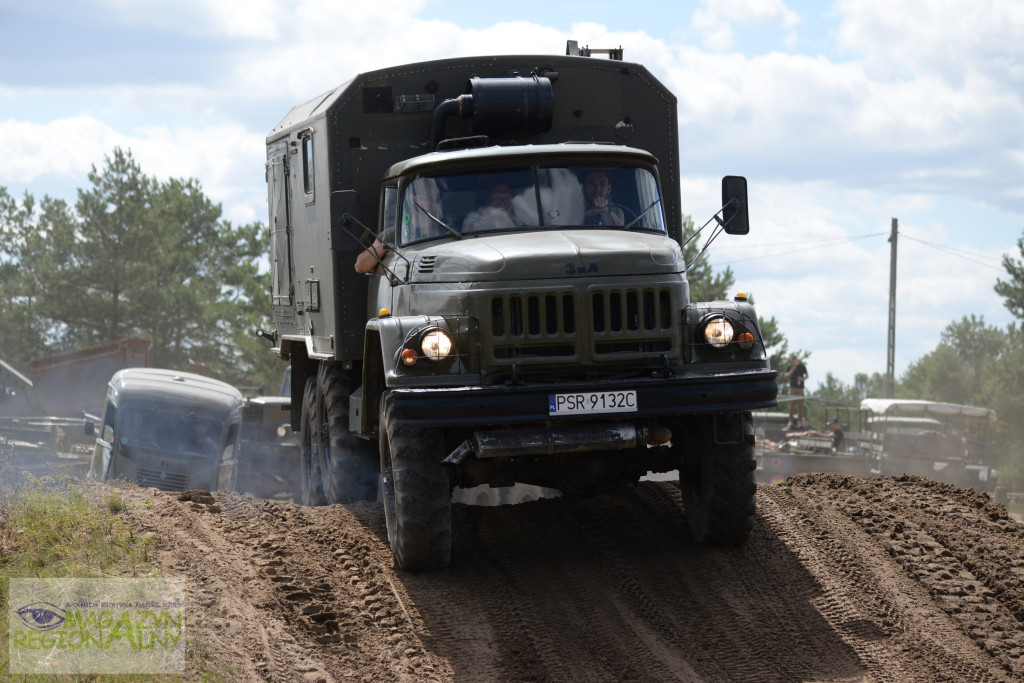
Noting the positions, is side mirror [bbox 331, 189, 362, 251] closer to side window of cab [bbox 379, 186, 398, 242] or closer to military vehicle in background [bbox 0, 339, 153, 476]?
side window of cab [bbox 379, 186, 398, 242]

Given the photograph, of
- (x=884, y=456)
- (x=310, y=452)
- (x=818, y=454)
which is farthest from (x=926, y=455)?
(x=310, y=452)

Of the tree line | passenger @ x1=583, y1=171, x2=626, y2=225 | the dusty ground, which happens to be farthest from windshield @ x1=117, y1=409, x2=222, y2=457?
the tree line

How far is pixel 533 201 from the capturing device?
29.7 feet

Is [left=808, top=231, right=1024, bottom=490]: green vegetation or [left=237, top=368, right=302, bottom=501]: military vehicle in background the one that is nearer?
[left=237, top=368, right=302, bottom=501]: military vehicle in background

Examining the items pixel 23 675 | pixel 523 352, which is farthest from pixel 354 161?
pixel 23 675

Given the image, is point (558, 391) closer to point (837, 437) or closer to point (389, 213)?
point (389, 213)

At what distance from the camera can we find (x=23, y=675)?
611cm

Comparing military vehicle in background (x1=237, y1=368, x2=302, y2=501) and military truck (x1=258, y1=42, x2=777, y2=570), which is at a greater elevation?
military truck (x1=258, y1=42, x2=777, y2=570)

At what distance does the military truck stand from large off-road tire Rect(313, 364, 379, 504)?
19mm

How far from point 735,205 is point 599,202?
40.3 inches

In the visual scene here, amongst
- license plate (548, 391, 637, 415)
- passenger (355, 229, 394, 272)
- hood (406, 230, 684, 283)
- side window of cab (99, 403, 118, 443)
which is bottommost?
side window of cab (99, 403, 118, 443)

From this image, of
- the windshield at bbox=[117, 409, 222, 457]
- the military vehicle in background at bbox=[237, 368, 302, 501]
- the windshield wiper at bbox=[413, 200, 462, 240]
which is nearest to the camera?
the windshield wiper at bbox=[413, 200, 462, 240]

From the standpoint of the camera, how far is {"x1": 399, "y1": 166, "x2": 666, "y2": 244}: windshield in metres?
9.00

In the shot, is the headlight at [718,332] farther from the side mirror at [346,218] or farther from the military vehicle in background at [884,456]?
the military vehicle in background at [884,456]
